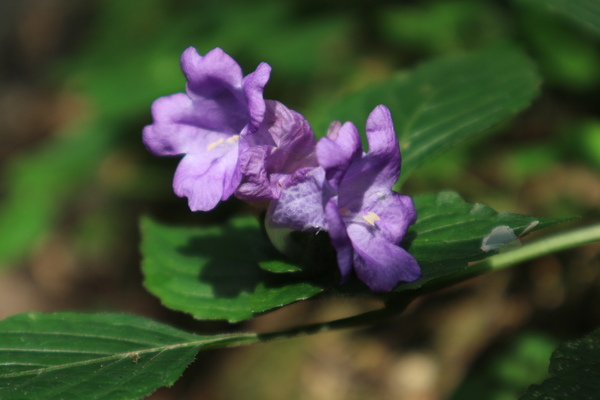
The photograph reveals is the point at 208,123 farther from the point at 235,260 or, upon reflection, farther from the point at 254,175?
the point at 235,260

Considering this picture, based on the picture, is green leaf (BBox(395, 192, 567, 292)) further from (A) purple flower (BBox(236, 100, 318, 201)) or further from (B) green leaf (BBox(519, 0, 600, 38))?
(B) green leaf (BBox(519, 0, 600, 38))

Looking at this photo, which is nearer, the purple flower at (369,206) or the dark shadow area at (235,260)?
the purple flower at (369,206)

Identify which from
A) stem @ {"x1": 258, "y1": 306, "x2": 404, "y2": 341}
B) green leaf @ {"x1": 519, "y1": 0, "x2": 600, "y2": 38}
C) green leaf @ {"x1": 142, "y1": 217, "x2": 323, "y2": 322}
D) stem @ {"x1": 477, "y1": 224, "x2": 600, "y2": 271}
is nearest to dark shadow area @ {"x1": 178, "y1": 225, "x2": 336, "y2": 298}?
green leaf @ {"x1": 142, "y1": 217, "x2": 323, "y2": 322}

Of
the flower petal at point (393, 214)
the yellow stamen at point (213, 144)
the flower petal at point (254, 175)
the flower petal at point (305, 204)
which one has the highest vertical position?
the yellow stamen at point (213, 144)

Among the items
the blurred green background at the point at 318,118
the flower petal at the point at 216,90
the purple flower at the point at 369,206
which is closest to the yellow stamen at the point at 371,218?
the purple flower at the point at 369,206

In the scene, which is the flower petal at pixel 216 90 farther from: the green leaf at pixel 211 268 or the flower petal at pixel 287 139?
the green leaf at pixel 211 268
